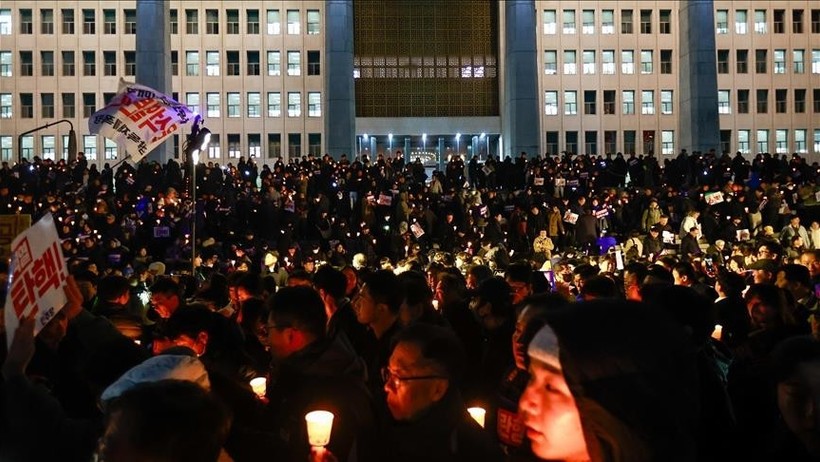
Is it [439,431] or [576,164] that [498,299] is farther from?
[576,164]

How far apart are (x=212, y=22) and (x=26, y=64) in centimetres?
1216

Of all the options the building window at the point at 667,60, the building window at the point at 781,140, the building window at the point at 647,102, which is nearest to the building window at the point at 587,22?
the building window at the point at 667,60

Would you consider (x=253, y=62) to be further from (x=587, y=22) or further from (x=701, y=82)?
(x=701, y=82)

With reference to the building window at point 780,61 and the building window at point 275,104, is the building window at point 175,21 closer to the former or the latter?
the building window at point 275,104

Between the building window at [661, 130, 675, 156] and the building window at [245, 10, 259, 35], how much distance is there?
27134mm

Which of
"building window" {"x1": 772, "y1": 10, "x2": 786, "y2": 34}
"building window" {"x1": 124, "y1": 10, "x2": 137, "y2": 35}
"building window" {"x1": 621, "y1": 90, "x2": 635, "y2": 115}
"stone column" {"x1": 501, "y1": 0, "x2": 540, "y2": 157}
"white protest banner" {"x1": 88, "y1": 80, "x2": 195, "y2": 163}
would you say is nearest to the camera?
"white protest banner" {"x1": 88, "y1": 80, "x2": 195, "y2": 163}

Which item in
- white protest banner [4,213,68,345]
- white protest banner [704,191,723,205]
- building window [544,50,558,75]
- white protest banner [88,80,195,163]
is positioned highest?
building window [544,50,558,75]

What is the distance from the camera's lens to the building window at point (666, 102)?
60875 millimetres

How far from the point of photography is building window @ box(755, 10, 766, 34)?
61531 mm

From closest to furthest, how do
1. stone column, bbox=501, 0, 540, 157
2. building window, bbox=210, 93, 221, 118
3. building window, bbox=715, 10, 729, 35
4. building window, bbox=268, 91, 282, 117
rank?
stone column, bbox=501, 0, 540, 157 < building window, bbox=210, 93, 221, 118 < building window, bbox=268, 91, 282, 117 < building window, bbox=715, 10, 729, 35

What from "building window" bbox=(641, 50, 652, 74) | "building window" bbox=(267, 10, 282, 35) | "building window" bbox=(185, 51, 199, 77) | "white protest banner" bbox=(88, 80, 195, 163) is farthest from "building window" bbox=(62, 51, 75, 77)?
"white protest banner" bbox=(88, 80, 195, 163)

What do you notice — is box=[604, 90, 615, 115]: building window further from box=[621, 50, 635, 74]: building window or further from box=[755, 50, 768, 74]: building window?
box=[755, 50, 768, 74]: building window

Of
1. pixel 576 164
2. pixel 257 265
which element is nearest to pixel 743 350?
pixel 257 265

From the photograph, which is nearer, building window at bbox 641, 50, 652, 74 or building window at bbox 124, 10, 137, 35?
building window at bbox 124, 10, 137, 35
